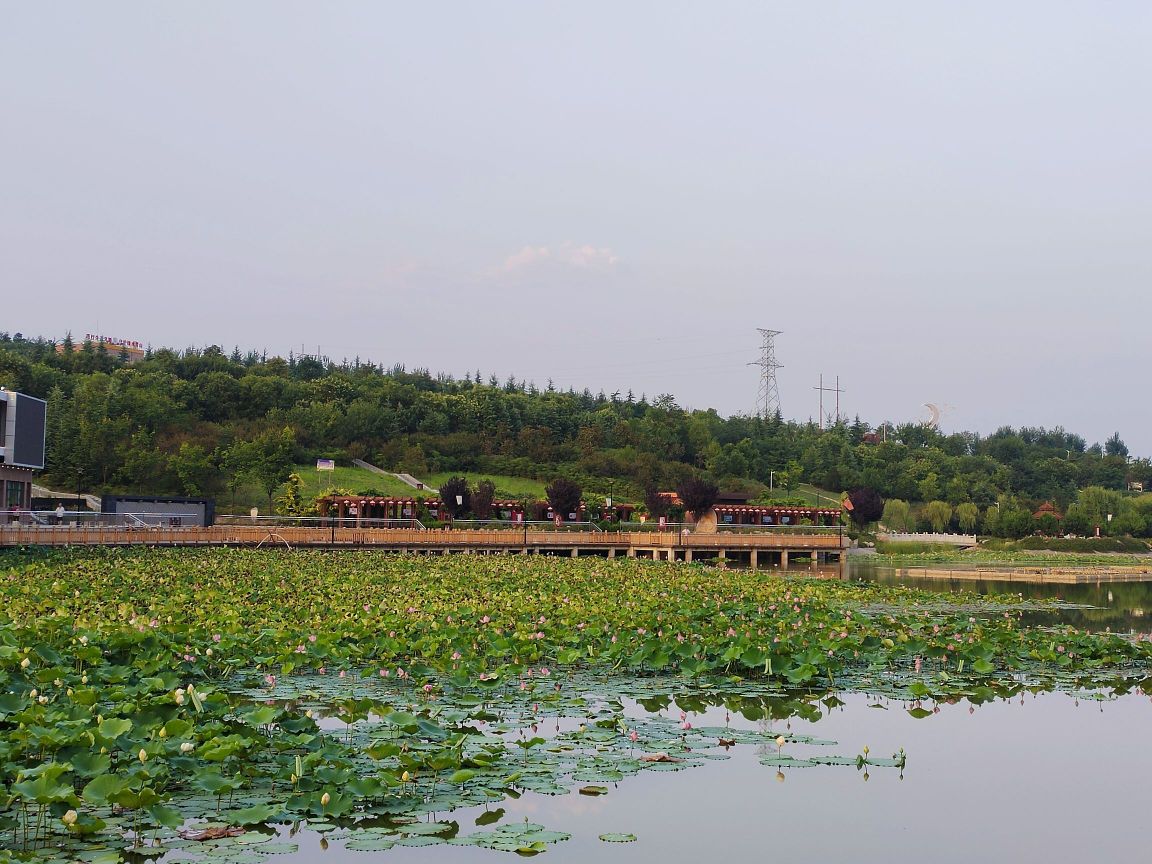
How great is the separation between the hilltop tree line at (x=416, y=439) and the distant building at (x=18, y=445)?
23070mm

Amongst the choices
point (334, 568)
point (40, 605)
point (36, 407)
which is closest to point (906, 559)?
point (334, 568)

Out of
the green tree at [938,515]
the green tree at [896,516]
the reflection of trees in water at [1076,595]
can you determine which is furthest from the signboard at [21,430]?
the green tree at [938,515]

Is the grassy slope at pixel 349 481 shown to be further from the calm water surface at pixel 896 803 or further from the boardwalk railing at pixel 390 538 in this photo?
the calm water surface at pixel 896 803

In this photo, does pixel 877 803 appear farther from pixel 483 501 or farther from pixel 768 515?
pixel 768 515

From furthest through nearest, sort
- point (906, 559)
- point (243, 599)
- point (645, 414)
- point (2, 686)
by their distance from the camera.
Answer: point (645, 414) → point (906, 559) → point (243, 599) → point (2, 686)

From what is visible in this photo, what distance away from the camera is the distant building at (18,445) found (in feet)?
162

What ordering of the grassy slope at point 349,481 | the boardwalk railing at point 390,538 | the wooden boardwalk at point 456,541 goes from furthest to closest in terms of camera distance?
the grassy slope at point 349,481 < the wooden boardwalk at point 456,541 < the boardwalk railing at point 390,538

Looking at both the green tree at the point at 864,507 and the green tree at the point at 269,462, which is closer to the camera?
the green tree at the point at 269,462

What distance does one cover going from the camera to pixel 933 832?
32.8 feet

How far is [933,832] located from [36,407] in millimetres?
52905

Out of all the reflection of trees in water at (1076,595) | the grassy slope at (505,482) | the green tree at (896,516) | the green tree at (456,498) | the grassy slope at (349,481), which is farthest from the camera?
the green tree at (896,516)

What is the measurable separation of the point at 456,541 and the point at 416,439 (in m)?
53.1

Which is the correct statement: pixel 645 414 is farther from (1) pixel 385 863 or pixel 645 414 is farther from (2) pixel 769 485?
(1) pixel 385 863

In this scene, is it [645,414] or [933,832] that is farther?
[645,414]
